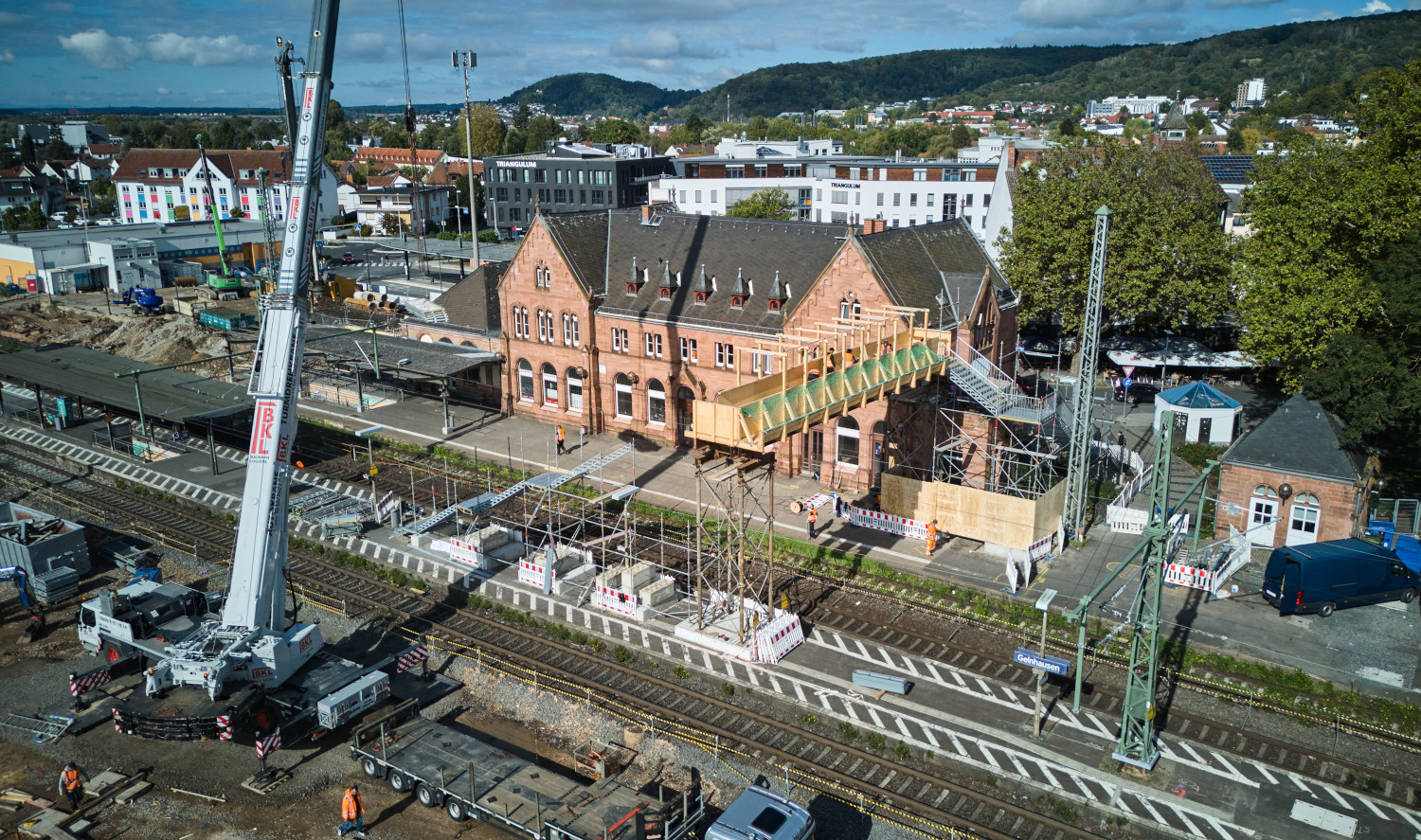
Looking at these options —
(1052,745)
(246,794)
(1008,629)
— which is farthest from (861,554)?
(246,794)

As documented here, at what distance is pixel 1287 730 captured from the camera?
99.1ft

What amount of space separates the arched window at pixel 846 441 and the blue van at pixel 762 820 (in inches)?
1051

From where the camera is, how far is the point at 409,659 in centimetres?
3344

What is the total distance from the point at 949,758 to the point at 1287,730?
1097cm

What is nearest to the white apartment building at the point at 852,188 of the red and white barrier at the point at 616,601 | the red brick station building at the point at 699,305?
the red brick station building at the point at 699,305

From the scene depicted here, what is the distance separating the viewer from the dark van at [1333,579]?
37.0m

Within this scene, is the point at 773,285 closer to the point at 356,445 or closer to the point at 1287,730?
the point at 356,445

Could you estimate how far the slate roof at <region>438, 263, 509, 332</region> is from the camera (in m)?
67.6

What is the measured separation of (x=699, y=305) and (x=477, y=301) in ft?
68.7

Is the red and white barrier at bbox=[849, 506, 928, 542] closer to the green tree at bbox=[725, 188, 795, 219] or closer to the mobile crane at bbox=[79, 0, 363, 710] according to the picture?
the mobile crane at bbox=[79, 0, 363, 710]

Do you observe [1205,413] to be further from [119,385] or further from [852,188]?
[119,385]

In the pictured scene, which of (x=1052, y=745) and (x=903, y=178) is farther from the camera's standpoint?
(x=903, y=178)

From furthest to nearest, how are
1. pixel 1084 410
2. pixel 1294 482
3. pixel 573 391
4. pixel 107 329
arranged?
pixel 107 329
pixel 573 391
pixel 1084 410
pixel 1294 482

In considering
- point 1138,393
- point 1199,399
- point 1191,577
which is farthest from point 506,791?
point 1138,393
